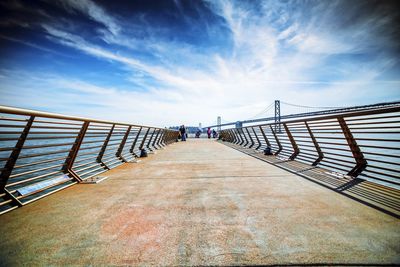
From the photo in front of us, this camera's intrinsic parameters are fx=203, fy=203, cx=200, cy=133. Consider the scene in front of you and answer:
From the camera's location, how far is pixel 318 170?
15.9ft

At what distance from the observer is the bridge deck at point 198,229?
1.74 meters

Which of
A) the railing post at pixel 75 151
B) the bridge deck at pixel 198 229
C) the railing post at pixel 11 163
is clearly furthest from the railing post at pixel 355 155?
the railing post at pixel 11 163

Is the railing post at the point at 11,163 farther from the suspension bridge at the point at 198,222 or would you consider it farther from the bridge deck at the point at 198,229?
the bridge deck at the point at 198,229

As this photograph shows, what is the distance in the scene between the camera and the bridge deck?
5.71 feet

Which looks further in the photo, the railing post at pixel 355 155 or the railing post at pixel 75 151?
the railing post at pixel 355 155

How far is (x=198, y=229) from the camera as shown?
85.0 inches

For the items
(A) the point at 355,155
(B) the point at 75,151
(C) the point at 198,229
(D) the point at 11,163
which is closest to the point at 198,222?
(C) the point at 198,229

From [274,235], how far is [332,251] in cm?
49

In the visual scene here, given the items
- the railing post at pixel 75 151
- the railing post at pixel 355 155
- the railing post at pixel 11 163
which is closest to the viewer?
the railing post at pixel 11 163

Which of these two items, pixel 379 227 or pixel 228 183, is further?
pixel 228 183

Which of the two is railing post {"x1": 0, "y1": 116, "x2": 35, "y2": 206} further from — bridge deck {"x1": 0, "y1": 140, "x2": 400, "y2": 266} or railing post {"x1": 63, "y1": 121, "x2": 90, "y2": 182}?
railing post {"x1": 63, "y1": 121, "x2": 90, "y2": 182}

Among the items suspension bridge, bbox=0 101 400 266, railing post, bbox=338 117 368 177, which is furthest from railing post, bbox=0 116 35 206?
railing post, bbox=338 117 368 177

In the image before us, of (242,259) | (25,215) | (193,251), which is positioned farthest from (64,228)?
(242,259)

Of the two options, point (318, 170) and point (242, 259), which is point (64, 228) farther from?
point (318, 170)
